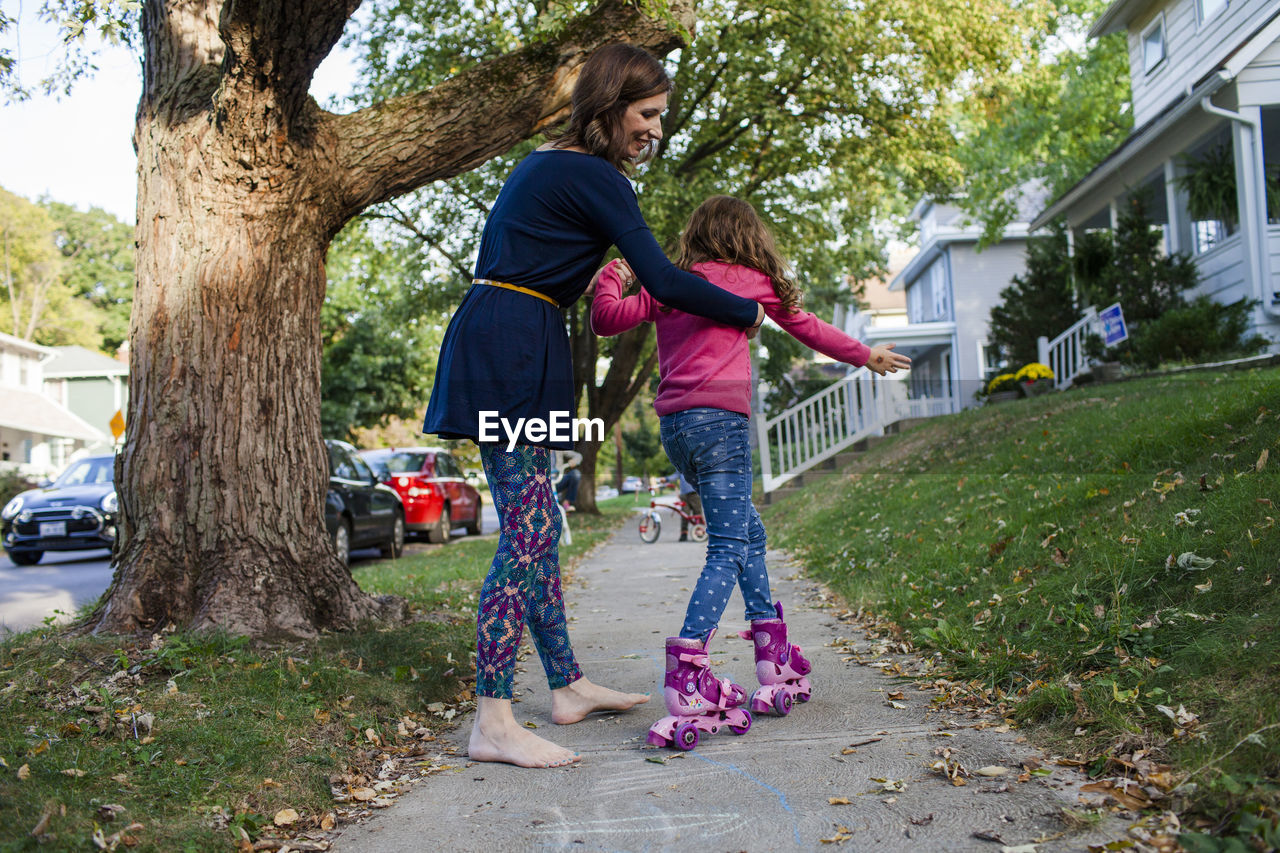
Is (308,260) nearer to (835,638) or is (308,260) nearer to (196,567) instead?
(196,567)

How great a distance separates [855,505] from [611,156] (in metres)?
7.12

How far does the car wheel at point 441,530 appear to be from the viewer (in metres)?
15.2

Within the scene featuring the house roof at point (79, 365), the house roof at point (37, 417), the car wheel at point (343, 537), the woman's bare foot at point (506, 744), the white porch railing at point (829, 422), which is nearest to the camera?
the woman's bare foot at point (506, 744)

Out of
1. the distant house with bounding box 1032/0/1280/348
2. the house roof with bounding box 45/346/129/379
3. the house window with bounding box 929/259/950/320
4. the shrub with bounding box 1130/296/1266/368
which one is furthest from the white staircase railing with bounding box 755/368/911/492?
the house roof with bounding box 45/346/129/379

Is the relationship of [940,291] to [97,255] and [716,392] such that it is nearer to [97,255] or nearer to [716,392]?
[716,392]

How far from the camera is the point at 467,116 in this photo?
503 cm

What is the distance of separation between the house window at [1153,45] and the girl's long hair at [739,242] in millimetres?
17644

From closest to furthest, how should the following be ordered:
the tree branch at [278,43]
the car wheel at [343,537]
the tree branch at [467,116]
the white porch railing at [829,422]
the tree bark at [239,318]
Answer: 1. the tree branch at [278,43]
2. the tree bark at [239,318]
3. the tree branch at [467,116]
4. the car wheel at [343,537]
5. the white porch railing at [829,422]

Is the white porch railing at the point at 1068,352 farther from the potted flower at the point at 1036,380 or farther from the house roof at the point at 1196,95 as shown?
the house roof at the point at 1196,95

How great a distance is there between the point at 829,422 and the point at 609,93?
42.1 feet

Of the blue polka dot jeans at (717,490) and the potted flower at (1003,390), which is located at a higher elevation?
the potted flower at (1003,390)

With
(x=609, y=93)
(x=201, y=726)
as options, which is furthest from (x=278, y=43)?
(x=201, y=726)

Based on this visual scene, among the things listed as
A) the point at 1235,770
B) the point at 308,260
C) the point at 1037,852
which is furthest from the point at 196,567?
the point at 1235,770

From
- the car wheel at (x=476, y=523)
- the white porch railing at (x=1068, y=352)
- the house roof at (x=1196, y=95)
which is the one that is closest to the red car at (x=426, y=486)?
the car wheel at (x=476, y=523)
